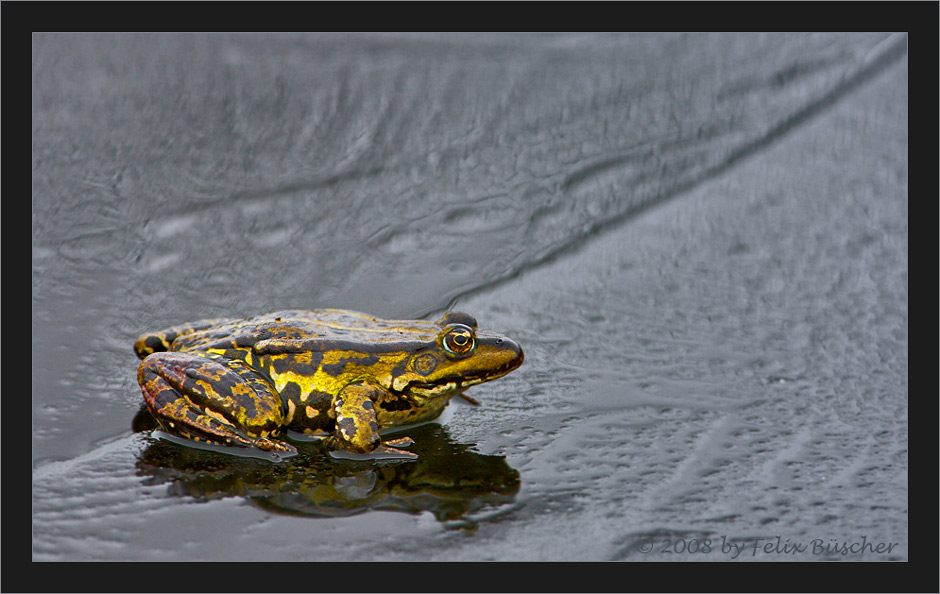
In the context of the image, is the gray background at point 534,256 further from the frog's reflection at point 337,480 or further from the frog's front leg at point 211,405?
the frog's front leg at point 211,405

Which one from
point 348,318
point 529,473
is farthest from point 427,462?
point 348,318

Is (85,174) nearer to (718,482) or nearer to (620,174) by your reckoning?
(620,174)

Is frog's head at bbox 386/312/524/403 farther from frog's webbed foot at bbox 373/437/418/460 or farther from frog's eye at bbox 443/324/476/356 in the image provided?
frog's webbed foot at bbox 373/437/418/460

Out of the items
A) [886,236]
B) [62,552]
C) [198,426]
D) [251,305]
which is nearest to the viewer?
[62,552]

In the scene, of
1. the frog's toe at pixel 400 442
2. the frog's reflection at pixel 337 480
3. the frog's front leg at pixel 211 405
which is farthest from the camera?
the frog's toe at pixel 400 442

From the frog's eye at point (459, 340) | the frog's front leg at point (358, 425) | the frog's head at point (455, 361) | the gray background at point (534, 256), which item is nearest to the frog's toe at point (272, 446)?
the frog's front leg at point (358, 425)

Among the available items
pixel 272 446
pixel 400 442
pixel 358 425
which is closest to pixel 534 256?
pixel 400 442
